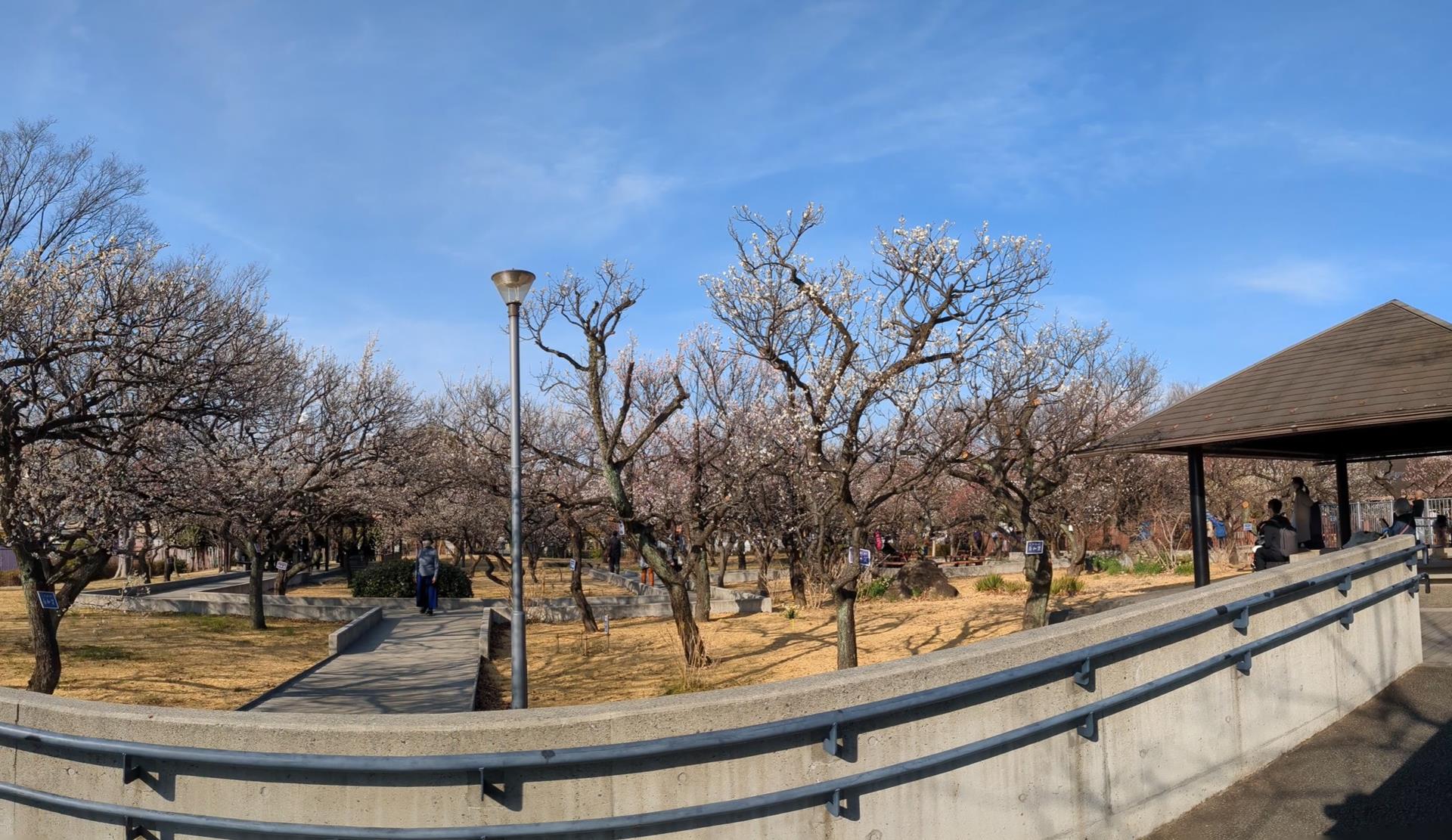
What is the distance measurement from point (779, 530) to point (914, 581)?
12.2ft

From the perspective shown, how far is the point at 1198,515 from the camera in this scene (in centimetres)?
1408

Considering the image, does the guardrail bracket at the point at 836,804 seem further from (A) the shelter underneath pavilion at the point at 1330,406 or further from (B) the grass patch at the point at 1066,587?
(B) the grass patch at the point at 1066,587

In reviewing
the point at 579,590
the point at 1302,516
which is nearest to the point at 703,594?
the point at 579,590

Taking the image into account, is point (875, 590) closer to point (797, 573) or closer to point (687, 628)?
point (797, 573)

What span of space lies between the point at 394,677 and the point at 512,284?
20.9 feet

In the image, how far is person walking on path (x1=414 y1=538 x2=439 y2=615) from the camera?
24.0 metres

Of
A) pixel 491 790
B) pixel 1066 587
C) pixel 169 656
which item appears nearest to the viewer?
pixel 491 790

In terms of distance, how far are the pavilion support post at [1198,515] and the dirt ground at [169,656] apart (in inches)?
493

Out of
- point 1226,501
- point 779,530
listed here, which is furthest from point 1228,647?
point 1226,501

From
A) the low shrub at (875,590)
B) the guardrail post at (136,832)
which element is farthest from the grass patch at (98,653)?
the low shrub at (875,590)

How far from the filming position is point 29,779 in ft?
14.8

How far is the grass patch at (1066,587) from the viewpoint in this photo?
2148cm

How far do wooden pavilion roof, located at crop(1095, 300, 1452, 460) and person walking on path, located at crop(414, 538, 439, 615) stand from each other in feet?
49.7

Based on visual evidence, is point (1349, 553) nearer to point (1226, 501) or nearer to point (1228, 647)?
point (1228, 647)
